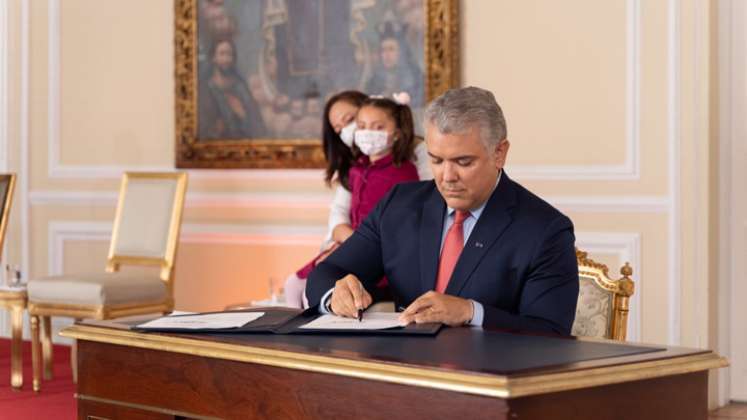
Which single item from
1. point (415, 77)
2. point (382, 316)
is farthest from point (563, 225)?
point (415, 77)

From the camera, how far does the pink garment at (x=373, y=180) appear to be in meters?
5.75

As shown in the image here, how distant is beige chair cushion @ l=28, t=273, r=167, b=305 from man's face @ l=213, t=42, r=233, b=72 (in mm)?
1596

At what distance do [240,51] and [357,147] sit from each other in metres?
2.07

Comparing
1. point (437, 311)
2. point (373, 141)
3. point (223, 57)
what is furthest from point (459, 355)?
point (223, 57)

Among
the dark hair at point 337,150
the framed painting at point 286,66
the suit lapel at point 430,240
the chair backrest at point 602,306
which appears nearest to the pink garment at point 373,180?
the dark hair at point 337,150

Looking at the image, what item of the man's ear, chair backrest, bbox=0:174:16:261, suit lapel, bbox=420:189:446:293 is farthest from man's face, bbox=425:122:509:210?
chair backrest, bbox=0:174:16:261

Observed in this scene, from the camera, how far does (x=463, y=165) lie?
10.6ft

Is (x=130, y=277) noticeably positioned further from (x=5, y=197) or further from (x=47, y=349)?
(x=5, y=197)

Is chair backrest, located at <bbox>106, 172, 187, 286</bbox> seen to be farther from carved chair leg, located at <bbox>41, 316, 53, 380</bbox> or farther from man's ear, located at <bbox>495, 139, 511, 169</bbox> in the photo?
man's ear, located at <bbox>495, 139, 511, 169</bbox>

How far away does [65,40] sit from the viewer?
8.65 meters

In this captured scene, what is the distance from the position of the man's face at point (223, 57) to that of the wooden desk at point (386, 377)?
4.93m

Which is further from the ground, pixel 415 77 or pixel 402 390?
pixel 415 77

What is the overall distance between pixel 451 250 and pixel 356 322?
0.48 meters

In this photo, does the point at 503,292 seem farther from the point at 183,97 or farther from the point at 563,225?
the point at 183,97
